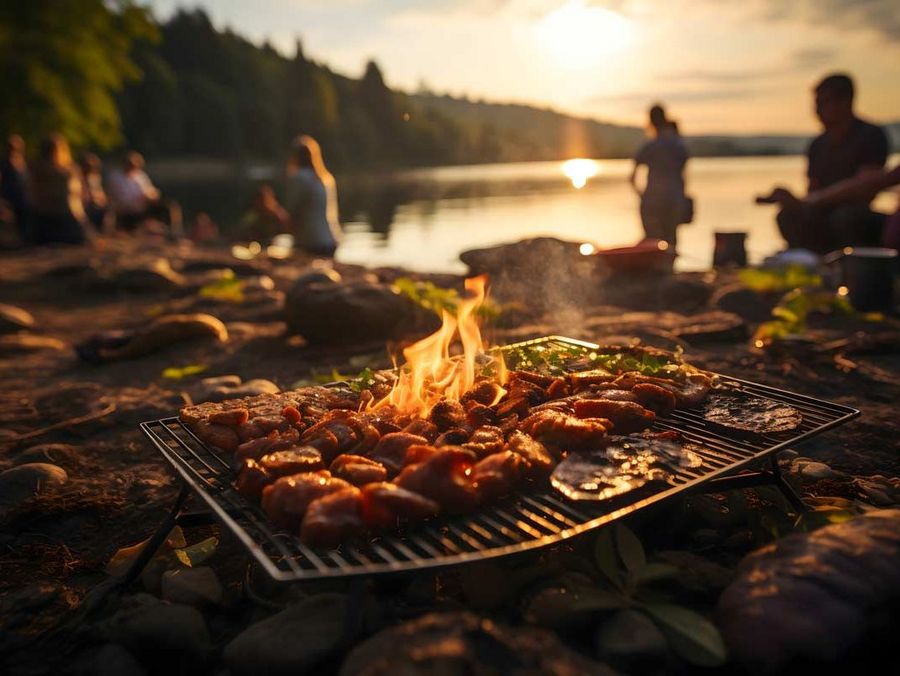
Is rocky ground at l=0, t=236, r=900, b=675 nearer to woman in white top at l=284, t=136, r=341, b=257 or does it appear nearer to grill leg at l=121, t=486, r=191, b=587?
grill leg at l=121, t=486, r=191, b=587

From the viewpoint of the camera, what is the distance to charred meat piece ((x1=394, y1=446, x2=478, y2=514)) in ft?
8.05

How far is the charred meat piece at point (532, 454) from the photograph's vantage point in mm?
2693

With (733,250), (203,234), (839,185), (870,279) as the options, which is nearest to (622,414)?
(870,279)

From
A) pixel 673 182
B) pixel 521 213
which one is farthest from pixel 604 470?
pixel 521 213

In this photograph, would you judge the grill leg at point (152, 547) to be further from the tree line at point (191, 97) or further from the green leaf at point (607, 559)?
the tree line at point (191, 97)

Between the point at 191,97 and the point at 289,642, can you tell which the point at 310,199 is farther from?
the point at 191,97

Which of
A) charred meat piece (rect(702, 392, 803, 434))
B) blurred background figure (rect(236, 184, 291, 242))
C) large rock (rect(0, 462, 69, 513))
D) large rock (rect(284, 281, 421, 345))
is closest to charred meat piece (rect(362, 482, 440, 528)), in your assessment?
charred meat piece (rect(702, 392, 803, 434))

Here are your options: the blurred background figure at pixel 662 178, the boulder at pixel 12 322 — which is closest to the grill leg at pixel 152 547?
the boulder at pixel 12 322

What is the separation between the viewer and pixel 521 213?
135 feet

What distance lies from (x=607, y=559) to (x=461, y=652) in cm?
96

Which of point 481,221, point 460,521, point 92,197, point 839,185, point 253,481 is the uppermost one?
point 839,185

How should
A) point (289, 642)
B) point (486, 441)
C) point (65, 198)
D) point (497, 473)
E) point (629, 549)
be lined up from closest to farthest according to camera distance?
point (289, 642), point (497, 473), point (629, 549), point (486, 441), point (65, 198)

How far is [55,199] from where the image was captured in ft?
52.2

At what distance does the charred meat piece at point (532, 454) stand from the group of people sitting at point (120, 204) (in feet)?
32.6
